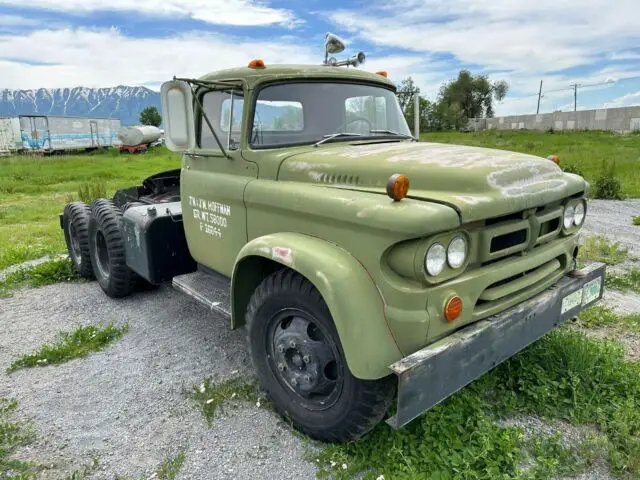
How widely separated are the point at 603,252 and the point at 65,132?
37.5 m

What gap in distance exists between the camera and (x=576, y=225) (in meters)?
3.35

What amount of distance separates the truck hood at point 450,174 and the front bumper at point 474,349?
58 centimetres

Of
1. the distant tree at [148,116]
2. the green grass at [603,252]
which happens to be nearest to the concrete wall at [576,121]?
the distant tree at [148,116]

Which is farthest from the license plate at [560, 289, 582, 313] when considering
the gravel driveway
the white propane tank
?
the white propane tank

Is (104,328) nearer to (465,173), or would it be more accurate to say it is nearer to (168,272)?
(168,272)

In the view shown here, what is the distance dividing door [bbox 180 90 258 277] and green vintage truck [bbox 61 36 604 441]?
0.02 meters

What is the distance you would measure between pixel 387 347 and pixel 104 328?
11.1 feet

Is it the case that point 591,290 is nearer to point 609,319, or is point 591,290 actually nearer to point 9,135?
point 609,319

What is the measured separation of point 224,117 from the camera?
12.6 feet

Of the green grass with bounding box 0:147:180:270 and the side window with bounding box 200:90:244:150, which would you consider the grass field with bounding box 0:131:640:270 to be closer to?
the green grass with bounding box 0:147:180:270

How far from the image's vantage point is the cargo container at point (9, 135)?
109ft

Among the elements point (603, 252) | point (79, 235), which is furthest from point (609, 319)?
point (79, 235)

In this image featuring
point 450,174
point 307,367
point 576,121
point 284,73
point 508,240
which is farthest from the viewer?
point 576,121

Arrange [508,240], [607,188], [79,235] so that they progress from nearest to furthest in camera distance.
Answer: [508,240] < [79,235] < [607,188]
